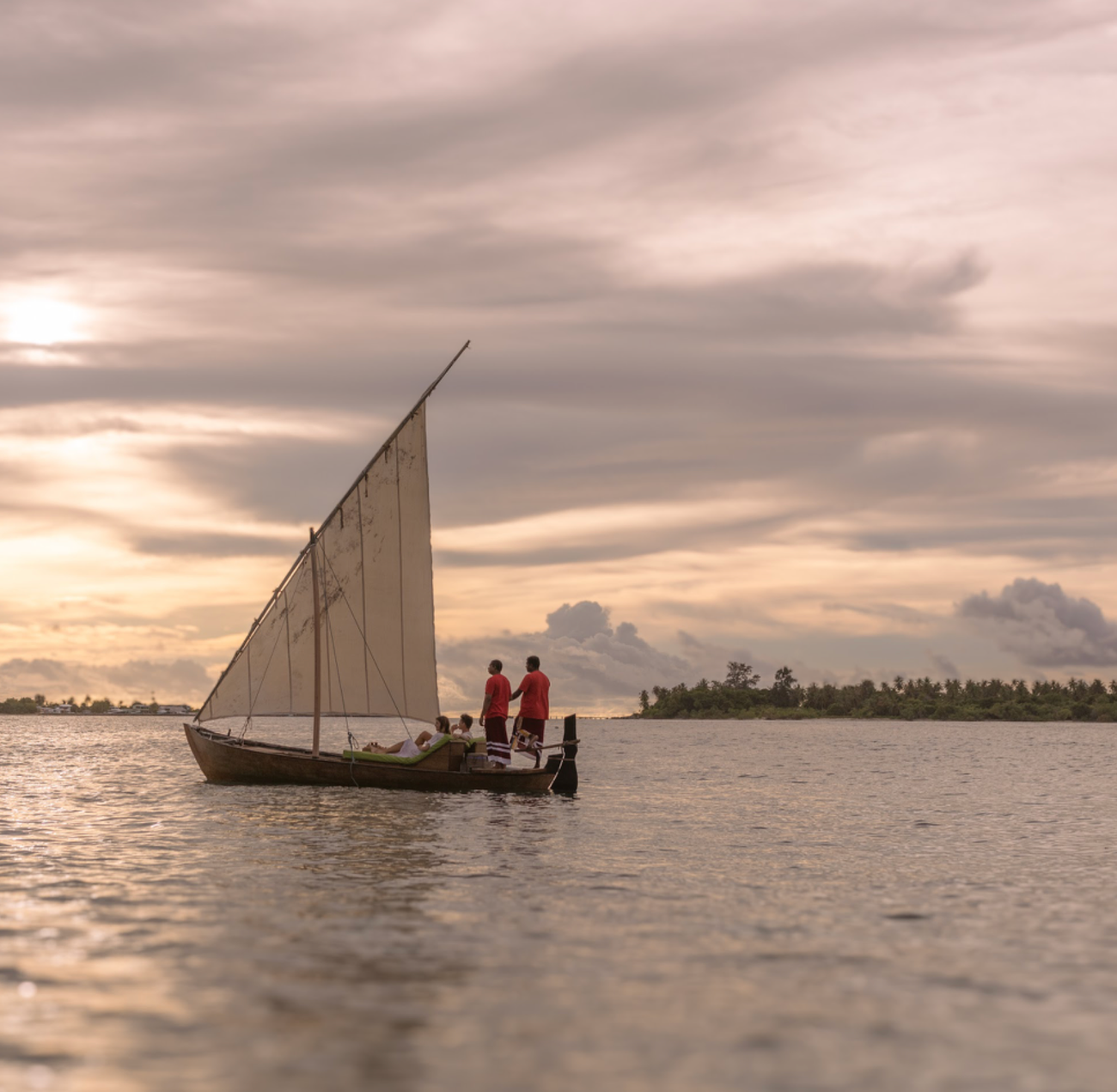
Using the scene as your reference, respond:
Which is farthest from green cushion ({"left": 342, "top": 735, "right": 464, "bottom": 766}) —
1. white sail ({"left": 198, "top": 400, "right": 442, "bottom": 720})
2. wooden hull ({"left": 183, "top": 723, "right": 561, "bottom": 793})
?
white sail ({"left": 198, "top": 400, "right": 442, "bottom": 720})

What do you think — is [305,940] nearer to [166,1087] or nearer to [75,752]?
[166,1087]

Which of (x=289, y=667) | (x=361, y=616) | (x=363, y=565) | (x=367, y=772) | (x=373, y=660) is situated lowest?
(x=367, y=772)

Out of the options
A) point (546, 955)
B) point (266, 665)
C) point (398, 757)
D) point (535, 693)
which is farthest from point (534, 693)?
point (546, 955)

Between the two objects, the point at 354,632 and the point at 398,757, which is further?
the point at 354,632

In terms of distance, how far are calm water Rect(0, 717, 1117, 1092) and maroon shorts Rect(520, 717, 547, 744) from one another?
680 centimetres

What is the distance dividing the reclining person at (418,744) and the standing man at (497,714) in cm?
127

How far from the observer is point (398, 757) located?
32.5m

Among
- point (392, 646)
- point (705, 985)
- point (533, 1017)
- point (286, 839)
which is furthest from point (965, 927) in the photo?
point (392, 646)

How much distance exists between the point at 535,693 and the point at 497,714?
3.89ft

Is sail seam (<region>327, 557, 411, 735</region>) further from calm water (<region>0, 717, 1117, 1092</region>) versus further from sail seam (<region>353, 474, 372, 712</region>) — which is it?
calm water (<region>0, 717, 1117, 1092</region>)

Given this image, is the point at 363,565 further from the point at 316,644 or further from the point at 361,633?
the point at 316,644

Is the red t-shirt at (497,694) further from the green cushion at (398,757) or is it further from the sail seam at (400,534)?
the sail seam at (400,534)

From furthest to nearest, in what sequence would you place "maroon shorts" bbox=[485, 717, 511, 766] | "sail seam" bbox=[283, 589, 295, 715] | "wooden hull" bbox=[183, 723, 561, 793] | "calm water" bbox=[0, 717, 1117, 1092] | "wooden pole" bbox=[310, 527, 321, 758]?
"sail seam" bbox=[283, 589, 295, 715]
"wooden pole" bbox=[310, 527, 321, 758]
"maroon shorts" bbox=[485, 717, 511, 766]
"wooden hull" bbox=[183, 723, 561, 793]
"calm water" bbox=[0, 717, 1117, 1092]

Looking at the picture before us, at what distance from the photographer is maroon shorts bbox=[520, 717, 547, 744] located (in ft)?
110
